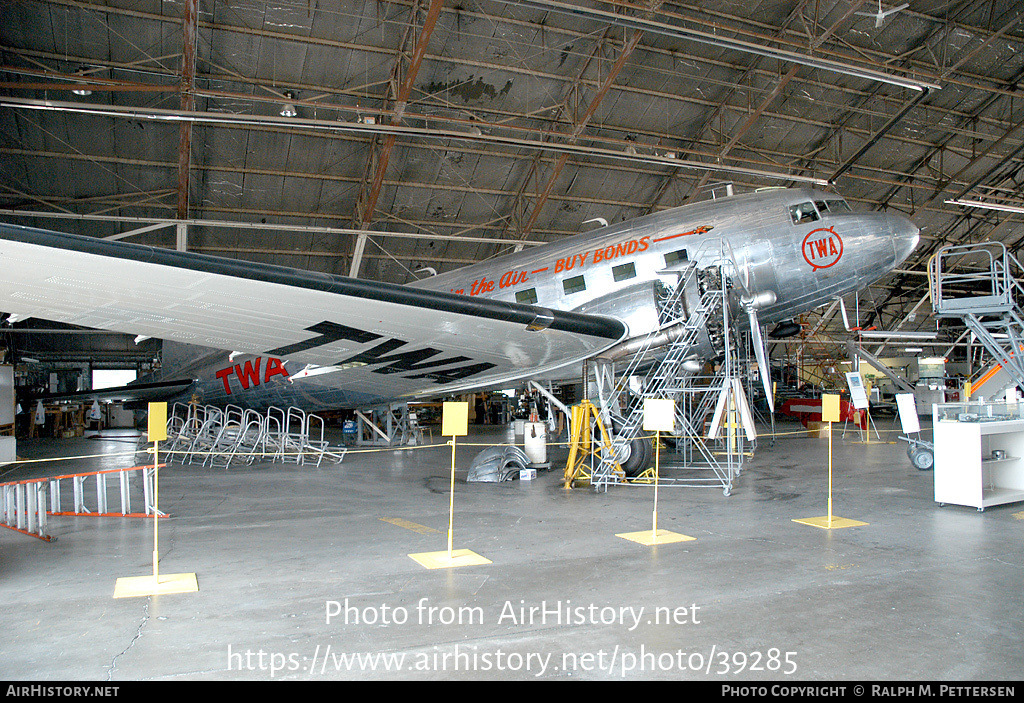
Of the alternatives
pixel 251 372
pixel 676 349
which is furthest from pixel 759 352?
pixel 251 372

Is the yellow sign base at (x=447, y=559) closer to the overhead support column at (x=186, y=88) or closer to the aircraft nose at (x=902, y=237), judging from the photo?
the aircraft nose at (x=902, y=237)

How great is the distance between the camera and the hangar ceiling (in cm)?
1906

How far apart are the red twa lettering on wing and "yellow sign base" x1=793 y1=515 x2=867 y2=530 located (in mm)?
12404

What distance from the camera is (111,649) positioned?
4438 mm

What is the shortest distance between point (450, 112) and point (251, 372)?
11533mm

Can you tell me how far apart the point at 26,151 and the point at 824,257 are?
75.9 ft

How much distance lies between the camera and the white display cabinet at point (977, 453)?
9.40 m

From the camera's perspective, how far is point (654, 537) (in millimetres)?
7754

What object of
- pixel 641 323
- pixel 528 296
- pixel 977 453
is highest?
pixel 528 296

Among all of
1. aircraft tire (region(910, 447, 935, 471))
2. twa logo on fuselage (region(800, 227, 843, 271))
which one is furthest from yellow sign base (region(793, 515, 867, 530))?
aircraft tire (region(910, 447, 935, 471))

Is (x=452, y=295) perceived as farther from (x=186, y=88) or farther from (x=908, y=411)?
(x=186, y=88)

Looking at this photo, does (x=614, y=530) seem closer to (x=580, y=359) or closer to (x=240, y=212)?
(x=580, y=359)

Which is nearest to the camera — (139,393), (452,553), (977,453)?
(452,553)

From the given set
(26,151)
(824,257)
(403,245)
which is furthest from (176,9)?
(824,257)
